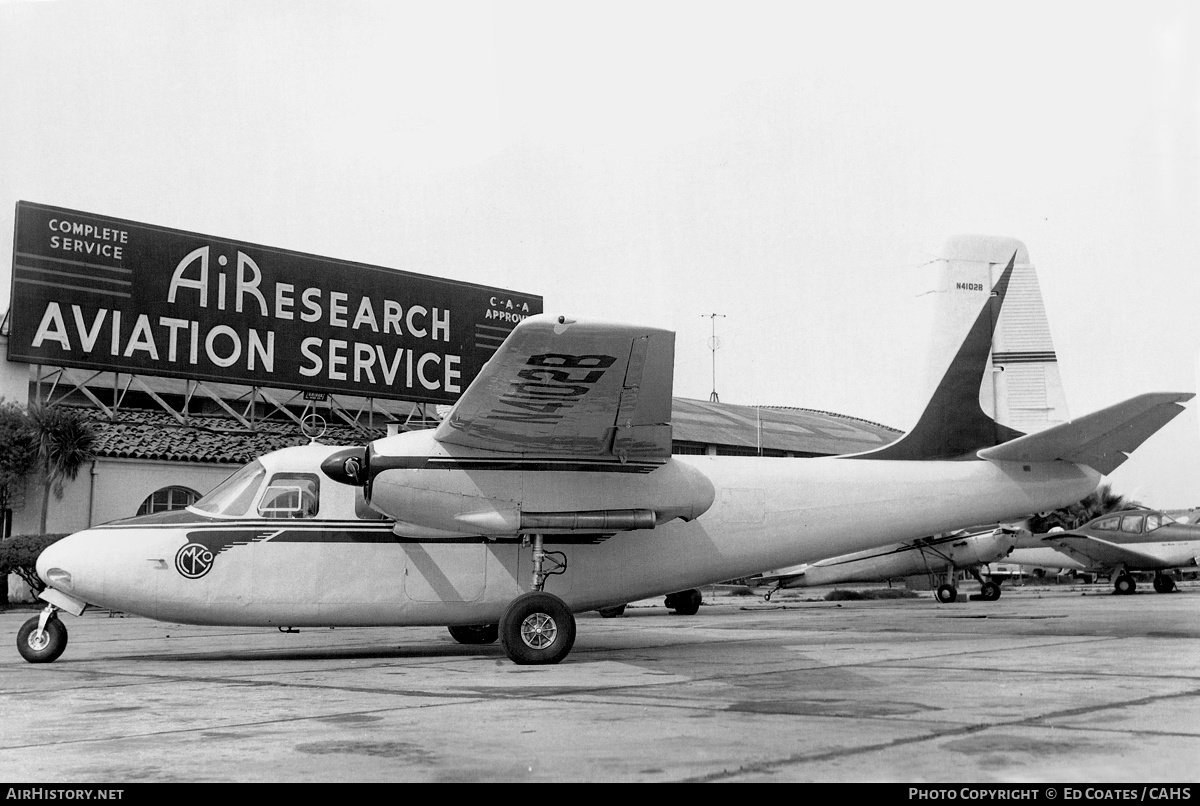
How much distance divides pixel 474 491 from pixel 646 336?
322 cm

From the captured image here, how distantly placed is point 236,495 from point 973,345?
30.8 ft

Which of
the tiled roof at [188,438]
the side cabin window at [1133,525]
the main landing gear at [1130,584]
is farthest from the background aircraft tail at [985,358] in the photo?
the main landing gear at [1130,584]

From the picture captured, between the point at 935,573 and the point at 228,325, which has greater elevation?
the point at 228,325

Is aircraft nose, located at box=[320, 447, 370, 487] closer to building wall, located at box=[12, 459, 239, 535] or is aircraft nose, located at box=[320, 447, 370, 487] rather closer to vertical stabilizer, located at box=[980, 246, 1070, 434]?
vertical stabilizer, located at box=[980, 246, 1070, 434]

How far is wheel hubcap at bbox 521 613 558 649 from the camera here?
37.2ft

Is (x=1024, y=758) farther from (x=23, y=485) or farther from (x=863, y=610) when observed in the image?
(x=23, y=485)

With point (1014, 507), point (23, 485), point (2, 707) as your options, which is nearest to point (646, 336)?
point (2, 707)

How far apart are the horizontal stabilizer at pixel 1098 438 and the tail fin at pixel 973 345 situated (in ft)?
1.54

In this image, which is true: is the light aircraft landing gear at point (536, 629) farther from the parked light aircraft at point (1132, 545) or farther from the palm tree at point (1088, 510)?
the palm tree at point (1088, 510)

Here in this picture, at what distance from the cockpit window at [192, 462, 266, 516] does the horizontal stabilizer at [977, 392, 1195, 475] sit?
890 centimetres

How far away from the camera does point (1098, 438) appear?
509 inches

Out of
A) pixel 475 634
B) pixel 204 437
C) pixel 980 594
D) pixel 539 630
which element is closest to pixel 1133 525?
pixel 980 594

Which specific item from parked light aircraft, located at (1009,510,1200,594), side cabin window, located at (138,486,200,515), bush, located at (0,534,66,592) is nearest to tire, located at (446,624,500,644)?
bush, located at (0,534,66,592)

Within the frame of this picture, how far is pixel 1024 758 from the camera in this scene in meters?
5.24
